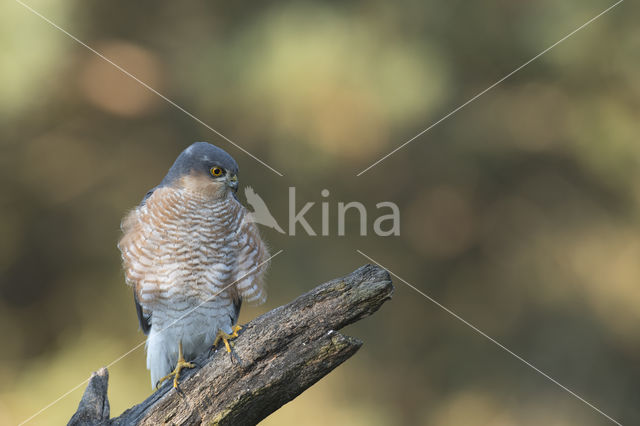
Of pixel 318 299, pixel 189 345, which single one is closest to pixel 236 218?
pixel 189 345

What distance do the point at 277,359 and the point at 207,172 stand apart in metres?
1.12

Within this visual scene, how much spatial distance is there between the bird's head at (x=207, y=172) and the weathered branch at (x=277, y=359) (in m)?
0.84

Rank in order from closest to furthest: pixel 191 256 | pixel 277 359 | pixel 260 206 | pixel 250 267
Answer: pixel 277 359
pixel 191 256
pixel 250 267
pixel 260 206

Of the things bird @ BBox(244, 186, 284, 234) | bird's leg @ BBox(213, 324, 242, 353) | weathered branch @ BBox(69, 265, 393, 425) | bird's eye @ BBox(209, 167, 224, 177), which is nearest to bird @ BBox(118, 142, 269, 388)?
bird's eye @ BBox(209, 167, 224, 177)

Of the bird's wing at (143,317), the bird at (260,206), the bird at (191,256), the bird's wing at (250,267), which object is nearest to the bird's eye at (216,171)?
the bird at (191,256)

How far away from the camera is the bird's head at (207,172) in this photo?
3113 mm

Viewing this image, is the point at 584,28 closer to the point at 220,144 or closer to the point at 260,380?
the point at 220,144

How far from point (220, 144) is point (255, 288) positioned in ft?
6.69

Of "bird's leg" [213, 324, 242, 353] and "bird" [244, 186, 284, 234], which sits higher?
"bird's leg" [213, 324, 242, 353]

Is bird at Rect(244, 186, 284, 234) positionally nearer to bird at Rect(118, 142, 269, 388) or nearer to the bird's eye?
A: bird at Rect(118, 142, 269, 388)

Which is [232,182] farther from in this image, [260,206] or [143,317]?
[260,206]

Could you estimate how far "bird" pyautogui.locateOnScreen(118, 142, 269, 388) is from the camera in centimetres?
310

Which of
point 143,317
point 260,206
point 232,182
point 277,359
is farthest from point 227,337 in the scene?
point 260,206

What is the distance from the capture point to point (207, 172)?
312 cm
